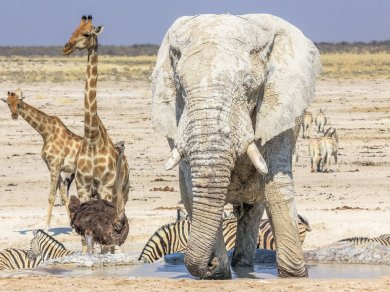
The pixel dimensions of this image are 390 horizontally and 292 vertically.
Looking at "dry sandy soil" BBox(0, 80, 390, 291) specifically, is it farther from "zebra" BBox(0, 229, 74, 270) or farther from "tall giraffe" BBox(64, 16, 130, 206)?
"zebra" BBox(0, 229, 74, 270)

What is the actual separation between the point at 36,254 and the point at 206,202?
151 inches

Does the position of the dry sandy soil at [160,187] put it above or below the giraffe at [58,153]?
below

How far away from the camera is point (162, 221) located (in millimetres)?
13133

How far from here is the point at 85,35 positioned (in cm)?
1189

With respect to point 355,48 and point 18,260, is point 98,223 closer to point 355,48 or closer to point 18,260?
point 18,260

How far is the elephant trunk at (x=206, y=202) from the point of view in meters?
7.09

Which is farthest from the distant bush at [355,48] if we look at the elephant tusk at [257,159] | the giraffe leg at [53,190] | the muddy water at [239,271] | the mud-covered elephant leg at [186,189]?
the elephant tusk at [257,159]

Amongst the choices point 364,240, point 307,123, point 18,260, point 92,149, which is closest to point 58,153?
point 92,149

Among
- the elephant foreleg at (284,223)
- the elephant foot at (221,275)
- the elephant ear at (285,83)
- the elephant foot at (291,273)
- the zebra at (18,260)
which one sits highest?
the elephant ear at (285,83)

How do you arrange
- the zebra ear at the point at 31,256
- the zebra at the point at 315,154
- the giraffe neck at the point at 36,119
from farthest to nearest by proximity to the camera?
the zebra at the point at 315,154
the giraffe neck at the point at 36,119
the zebra ear at the point at 31,256

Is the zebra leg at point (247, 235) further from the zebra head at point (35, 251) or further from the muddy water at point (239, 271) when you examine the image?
the zebra head at point (35, 251)

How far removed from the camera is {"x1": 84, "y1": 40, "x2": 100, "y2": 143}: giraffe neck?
11.6 m

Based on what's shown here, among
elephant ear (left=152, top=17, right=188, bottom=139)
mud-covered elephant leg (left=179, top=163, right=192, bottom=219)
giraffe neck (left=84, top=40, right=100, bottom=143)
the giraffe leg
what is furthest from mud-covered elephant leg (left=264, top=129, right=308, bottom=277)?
the giraffe leg

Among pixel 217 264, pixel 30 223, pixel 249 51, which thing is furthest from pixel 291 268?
pixel 30 223
